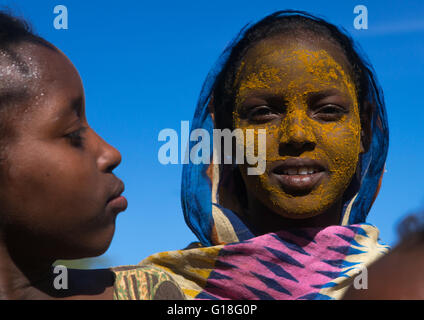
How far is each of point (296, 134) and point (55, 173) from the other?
1163 millimetres

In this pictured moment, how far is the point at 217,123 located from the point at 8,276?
1.55m

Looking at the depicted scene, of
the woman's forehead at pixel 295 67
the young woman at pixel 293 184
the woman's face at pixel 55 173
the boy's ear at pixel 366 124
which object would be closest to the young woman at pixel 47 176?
the woman's face at pixel 55 173

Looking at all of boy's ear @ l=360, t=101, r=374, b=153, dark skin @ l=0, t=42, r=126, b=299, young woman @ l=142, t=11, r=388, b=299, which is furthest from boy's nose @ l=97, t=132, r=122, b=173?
boy's ear @ l=360, t=101, r=374, b=153

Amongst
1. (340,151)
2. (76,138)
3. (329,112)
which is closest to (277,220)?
(340,151)

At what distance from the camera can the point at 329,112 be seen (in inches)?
103

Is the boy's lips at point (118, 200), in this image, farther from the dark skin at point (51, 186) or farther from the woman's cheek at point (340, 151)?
the woman's cheek at point (340, 151)

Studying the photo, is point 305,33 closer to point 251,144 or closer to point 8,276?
point 251,144

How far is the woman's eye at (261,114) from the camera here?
2654 millimetres

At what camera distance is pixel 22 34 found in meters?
1.89

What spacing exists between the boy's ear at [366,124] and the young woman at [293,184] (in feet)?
0.25

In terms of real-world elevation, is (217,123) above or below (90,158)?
above

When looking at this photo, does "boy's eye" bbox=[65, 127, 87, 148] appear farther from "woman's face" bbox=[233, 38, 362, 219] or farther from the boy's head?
"woman's face" bbox=[233, 38, 362, 219]

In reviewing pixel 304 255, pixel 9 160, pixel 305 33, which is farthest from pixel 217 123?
pixel 9 160

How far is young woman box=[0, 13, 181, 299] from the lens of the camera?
1729 millimetres
